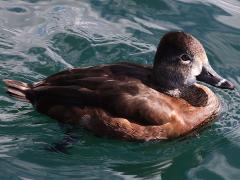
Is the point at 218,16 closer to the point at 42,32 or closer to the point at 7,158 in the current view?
the point at 42,32

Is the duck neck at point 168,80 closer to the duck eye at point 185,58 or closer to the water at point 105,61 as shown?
the duck eye at point 185,58

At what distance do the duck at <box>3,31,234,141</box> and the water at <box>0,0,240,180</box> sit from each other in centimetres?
17

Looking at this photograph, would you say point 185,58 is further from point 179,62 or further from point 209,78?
point 209,78

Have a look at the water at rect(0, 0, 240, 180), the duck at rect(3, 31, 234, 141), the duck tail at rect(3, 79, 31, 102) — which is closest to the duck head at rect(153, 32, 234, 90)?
the duck at rect(3, 31, 234, 141)

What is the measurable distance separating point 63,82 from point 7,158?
3.07ft

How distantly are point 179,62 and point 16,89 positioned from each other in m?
1.64

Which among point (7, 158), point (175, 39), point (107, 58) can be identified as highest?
point (175, 39)

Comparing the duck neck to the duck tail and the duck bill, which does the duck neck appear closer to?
the duck bill

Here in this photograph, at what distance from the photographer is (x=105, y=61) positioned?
7.92 metres

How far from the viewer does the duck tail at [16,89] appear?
21.8 feet

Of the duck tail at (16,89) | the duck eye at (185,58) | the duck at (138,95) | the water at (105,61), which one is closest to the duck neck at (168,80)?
the duck at (138,95)

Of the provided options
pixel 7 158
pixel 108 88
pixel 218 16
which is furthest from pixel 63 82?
pixel 218 16

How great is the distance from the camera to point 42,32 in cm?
840

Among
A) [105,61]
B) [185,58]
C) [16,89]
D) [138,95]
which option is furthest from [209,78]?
[16,89]
